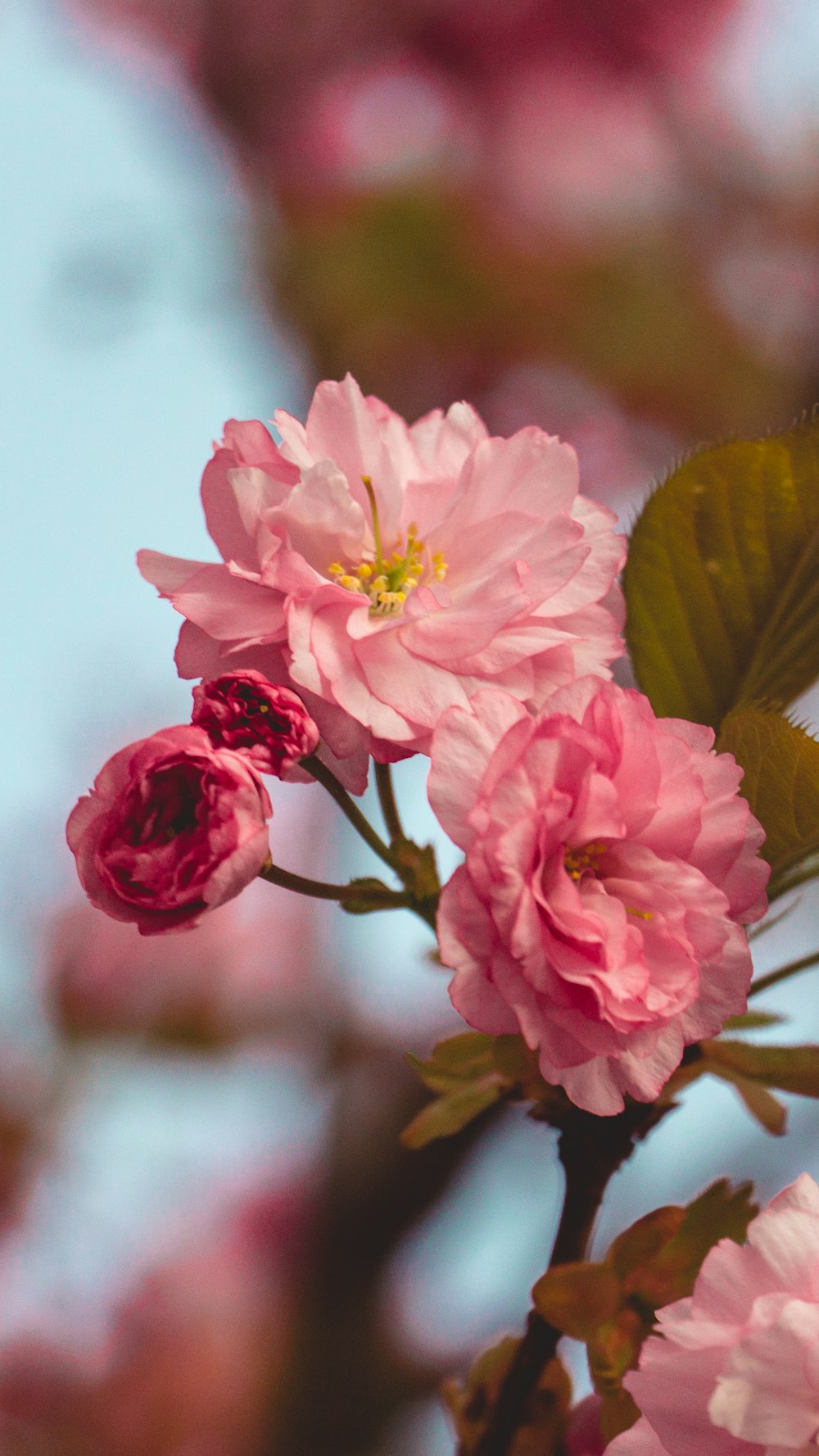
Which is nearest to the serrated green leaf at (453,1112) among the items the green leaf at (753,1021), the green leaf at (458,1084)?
the green leaf at (458,1084)

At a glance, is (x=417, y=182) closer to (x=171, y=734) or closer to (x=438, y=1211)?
(x=438, y=1211)

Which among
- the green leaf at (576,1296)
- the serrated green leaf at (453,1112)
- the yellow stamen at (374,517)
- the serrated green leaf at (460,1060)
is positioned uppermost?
the yellow stamen at (374,517)

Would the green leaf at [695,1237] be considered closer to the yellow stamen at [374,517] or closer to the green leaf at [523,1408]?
the green leaf at [523,1408]

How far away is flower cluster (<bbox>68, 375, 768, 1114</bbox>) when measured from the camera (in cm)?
39

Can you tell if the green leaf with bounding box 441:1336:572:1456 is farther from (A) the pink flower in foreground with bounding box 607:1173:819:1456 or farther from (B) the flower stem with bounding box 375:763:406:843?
(B) the flower stem with bounding box 375:763:406:843

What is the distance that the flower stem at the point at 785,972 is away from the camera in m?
0.55

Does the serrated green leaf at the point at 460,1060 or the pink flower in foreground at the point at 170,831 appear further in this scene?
the serrated green leaf at the point at 460,1060

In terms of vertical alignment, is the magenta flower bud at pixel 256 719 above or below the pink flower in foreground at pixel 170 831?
above

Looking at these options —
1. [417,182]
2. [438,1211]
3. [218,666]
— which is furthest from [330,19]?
[218,666]

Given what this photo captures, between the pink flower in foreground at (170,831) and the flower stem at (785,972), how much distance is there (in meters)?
0.25

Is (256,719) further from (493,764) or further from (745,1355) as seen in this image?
(745,1355)

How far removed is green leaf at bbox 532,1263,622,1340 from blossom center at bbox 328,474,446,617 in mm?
278

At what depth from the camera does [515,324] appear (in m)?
2.48

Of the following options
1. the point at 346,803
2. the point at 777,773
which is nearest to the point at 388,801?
the point at 346,803
